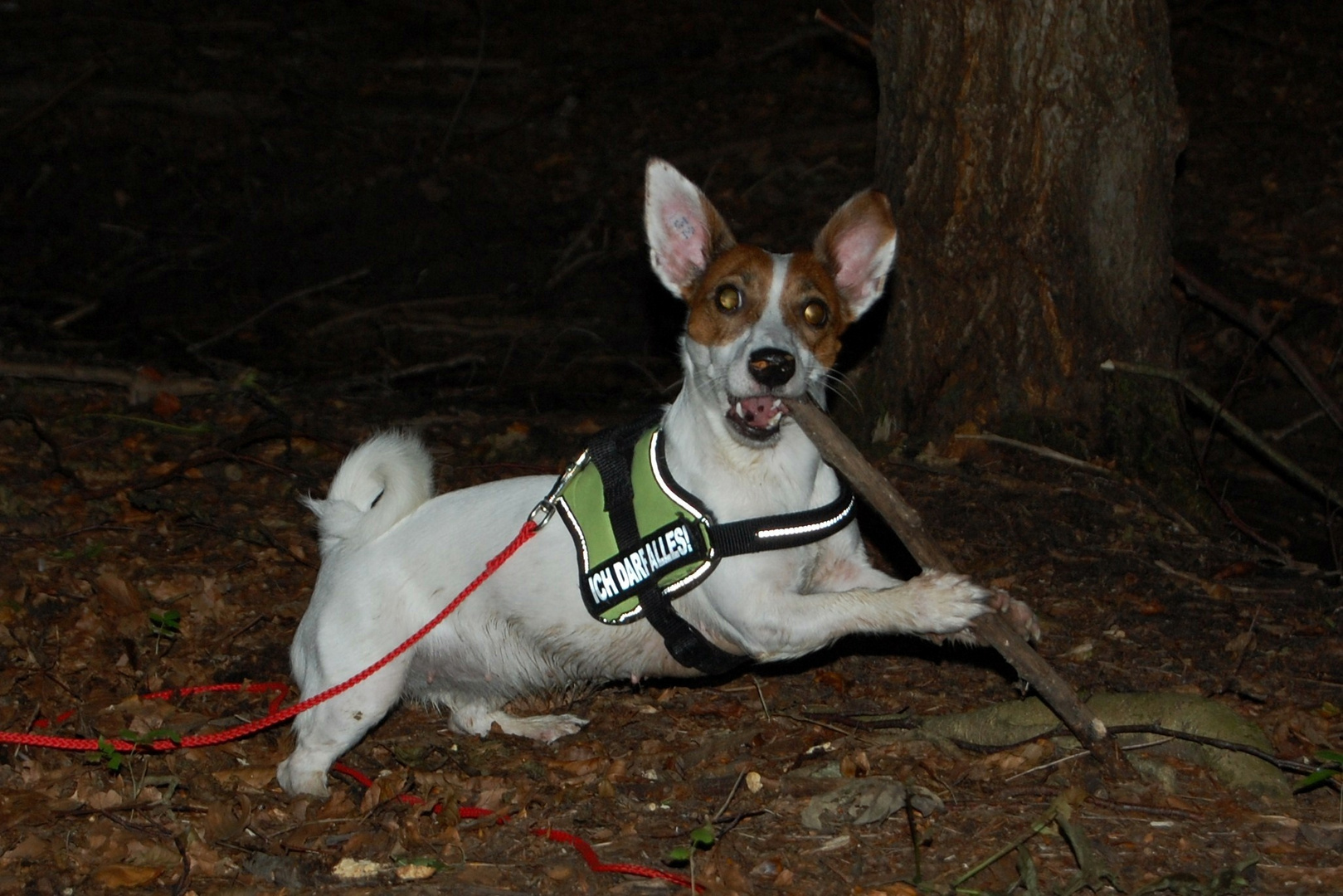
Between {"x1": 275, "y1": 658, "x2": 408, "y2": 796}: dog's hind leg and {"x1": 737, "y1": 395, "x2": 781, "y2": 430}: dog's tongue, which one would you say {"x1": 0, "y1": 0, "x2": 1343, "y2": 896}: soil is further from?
{"x1": 737, "y1": 395, "x2": 781, "y2": 430}: dog's tongue

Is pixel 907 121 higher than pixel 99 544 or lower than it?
higher

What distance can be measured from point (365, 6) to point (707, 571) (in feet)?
40.0

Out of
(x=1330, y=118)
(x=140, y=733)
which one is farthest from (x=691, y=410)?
(x=1330, y=118)

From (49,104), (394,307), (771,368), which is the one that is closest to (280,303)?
(394,307)

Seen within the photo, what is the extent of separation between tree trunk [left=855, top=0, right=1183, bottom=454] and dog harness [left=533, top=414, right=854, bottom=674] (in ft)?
6.50

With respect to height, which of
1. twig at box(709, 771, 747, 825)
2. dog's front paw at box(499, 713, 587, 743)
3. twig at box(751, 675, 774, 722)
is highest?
twig at box(709, 771, 747, 825)

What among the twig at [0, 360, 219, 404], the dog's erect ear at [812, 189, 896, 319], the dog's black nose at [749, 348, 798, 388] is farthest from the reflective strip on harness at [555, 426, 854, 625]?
the twig at [0, 360, 219, 404]

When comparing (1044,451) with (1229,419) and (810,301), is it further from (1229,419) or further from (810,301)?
(810,301)

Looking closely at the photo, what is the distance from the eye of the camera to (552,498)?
4.30 metres

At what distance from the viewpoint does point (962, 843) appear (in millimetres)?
3631

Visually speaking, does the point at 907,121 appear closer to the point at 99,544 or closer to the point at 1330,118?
the point at 99,544

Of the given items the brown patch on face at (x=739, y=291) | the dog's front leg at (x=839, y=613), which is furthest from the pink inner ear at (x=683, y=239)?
the dog's front leg at (x=839, y=613)

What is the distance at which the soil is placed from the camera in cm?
379

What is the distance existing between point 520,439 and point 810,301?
2.78 metres
